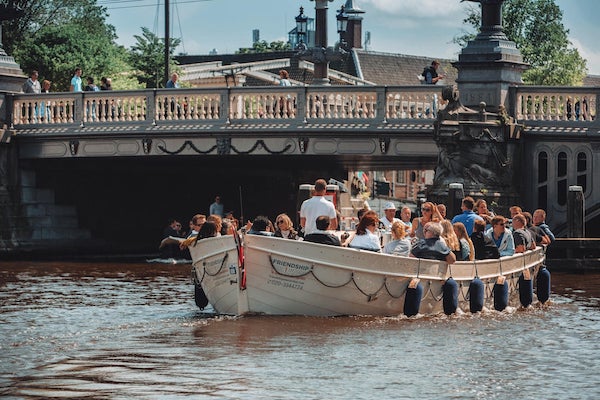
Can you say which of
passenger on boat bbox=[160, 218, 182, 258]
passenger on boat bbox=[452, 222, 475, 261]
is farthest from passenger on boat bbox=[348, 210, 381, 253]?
passenger on boat bbox=[160, 218, 182, 258]

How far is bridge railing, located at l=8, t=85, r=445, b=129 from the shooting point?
4103cm

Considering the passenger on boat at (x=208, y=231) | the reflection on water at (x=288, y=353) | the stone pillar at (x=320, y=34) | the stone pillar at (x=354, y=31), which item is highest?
the stone pillar at (x=354, y=31)

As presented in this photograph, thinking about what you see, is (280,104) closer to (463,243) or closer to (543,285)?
(543,285)

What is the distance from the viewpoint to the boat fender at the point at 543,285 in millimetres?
30297

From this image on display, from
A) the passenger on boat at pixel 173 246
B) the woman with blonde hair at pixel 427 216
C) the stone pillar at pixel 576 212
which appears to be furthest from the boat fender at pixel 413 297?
the passenger on boat at pixel 173 246

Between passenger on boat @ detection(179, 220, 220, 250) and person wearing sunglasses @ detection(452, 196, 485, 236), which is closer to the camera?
passenger on boat @ detection(179, 220, 220, 250)

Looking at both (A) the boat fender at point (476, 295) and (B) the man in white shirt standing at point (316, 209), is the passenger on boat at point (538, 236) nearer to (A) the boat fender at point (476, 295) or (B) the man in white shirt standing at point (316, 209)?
(A) the boat fender at point (476, 295)

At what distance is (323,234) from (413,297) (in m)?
1.81

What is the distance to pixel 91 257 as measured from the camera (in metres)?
47.4

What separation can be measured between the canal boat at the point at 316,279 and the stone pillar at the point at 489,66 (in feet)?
40.0

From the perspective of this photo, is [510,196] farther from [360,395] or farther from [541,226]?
[360,395]

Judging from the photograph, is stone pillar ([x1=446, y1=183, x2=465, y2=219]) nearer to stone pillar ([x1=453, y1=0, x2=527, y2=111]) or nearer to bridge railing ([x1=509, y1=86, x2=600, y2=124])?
stone pillar ([x1=453, y1=0, x2=527, y2=111])

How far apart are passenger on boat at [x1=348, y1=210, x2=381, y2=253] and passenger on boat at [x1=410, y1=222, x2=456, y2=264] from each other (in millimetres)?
755

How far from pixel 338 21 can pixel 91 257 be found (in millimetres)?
14034
